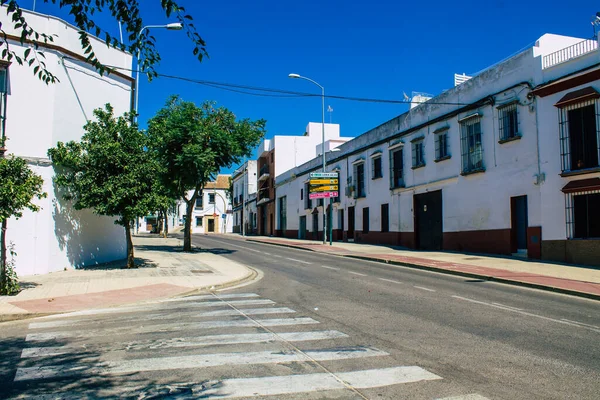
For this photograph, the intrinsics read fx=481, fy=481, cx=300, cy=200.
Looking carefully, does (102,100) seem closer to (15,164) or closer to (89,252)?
(89,252)

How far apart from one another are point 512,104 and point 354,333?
16143mm

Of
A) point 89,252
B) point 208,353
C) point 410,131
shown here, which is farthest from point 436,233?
point 208,353

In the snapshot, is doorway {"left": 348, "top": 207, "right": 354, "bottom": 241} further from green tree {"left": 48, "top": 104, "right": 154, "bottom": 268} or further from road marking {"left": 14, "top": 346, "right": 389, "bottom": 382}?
road marking {"left": 14, "top": 346, "right": 389, "bottom": 382}

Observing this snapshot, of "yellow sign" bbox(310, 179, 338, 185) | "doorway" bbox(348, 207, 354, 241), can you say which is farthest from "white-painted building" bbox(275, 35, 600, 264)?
"doorway" bbox(348, 207, 354, 241)

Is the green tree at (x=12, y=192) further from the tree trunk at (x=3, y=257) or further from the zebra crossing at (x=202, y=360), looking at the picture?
the zebra crossing at (x=202, y=360)

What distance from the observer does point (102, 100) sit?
16750 mm

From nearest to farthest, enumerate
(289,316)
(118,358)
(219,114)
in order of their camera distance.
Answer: (118,358) → (289,316) → (219,114)

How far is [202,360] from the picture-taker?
576cm

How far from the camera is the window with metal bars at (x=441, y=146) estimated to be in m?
Result: 24.3

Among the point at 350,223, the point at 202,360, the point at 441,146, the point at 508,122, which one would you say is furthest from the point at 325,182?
the point at 202,360

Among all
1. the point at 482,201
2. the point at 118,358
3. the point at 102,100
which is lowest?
the point at 118,358

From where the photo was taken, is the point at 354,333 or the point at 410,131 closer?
the point at 354,333

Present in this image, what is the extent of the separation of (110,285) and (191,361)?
25.2 ft

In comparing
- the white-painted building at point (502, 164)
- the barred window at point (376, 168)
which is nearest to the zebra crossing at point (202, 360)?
the white-painted building at point (502, 164)
